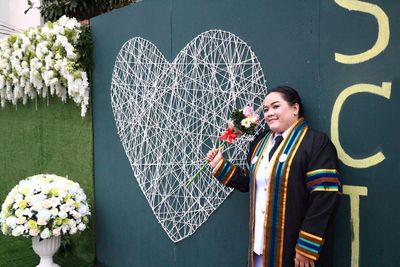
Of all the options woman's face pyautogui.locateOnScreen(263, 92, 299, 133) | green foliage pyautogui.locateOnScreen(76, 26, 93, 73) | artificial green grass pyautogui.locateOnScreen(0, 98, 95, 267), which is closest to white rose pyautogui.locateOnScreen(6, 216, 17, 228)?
artificial green grass pyautogui.locateOnScreen(0, 98, 95, 267)

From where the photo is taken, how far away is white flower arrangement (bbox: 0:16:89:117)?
3898 mm

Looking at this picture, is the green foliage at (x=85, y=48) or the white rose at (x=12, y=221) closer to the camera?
the white rose at (x=12, y=221)

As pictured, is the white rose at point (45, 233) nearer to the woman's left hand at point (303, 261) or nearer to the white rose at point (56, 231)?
the white rose at point (56, 231)

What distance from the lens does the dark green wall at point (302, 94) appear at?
208cm

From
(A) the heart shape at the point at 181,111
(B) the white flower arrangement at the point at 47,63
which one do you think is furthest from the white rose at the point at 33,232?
(B) the white flower arrangement at the point at 47,63

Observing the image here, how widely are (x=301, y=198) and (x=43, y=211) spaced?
7.06ft

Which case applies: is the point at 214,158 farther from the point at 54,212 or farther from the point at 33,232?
the point at 33,232

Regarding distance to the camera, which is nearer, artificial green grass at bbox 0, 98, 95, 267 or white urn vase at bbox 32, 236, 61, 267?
white urn vase at bbox 32, 236, 61, 267

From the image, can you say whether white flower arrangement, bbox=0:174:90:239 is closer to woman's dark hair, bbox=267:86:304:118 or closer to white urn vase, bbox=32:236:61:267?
white urn vase, bbox=32:236:61:267

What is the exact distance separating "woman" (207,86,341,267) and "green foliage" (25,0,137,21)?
4.37 meters

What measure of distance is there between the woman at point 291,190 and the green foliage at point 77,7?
4370 millimetres

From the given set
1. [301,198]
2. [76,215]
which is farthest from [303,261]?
[76,215]

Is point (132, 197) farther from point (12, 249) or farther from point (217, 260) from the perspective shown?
point (12, 249)

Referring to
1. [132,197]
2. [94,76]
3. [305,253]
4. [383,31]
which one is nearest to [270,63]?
[383,31]
